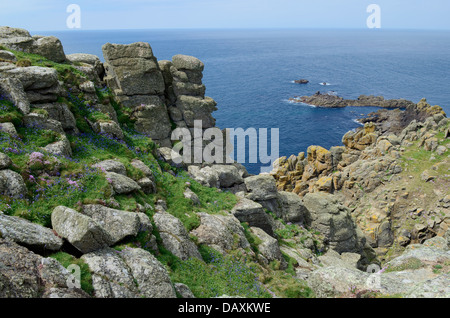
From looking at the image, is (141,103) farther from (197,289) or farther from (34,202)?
(197,289)

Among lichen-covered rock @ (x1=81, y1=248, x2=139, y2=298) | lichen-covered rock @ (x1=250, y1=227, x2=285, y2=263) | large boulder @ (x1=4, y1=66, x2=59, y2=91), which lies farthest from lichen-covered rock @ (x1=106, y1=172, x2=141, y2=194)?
lichen-covered rock @ (x1=250, y1=227, x2=285, y2=263)

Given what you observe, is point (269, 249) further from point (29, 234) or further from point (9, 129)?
point (9, 129)

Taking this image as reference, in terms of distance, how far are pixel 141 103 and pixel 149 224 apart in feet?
84.8

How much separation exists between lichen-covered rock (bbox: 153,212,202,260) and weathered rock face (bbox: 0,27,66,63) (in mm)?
24094

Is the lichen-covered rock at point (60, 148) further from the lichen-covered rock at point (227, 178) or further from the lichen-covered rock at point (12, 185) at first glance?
the lichen-covered rock at point (227, 178)

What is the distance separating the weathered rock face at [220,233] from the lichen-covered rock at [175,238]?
1.93 m

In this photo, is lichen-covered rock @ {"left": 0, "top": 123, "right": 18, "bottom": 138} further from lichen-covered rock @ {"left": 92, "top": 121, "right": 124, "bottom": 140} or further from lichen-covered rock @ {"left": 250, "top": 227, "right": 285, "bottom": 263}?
lichen-covered rock @ {"left": 250, "top": 227, "right": 285, "bottom": 263}

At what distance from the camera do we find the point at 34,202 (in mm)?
16719

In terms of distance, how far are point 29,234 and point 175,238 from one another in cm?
822

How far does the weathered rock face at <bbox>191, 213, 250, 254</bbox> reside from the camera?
22.3 metres

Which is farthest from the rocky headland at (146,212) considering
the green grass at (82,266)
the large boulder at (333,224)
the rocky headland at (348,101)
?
the rocky headland at (348,101)

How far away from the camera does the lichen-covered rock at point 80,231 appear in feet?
46.8

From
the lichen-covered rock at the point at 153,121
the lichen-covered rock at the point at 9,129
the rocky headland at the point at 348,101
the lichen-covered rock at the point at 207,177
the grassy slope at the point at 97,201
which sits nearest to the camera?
the grassy slope at the point at 97,201
